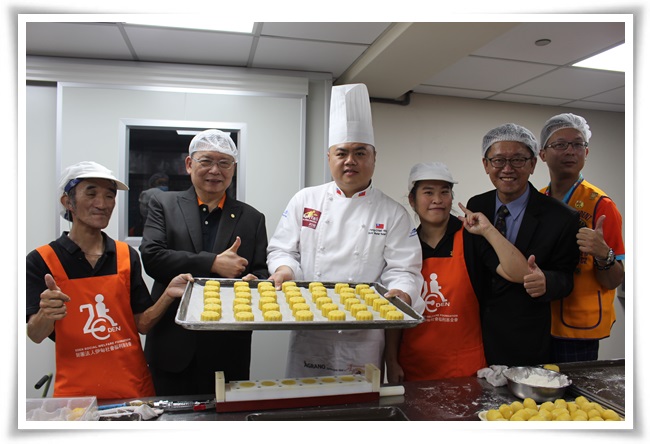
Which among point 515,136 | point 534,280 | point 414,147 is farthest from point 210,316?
point 414,147

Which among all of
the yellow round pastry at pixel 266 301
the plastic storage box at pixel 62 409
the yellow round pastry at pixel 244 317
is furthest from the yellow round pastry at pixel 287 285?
the plastic storage box at pixel 62 409

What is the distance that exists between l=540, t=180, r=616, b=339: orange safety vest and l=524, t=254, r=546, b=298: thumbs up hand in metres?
0.35

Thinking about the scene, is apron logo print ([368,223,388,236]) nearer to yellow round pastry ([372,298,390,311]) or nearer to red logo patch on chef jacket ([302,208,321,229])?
red logo patch on chef jacket ([302,208,321,229])

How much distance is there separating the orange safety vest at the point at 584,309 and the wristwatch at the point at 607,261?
7 cm

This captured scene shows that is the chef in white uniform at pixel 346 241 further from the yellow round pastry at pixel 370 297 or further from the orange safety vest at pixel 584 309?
the orange safety vest at pixel 584 309

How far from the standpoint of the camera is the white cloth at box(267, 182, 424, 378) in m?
1.88

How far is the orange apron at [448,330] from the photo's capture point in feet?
6.03

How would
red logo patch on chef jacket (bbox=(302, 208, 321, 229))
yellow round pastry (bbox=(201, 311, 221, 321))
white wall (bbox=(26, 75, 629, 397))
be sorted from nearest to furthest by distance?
yellow round pastry (bbox=(201, 311, 221, 321)) → red logo patch on chef jacket (bbox=(302, 208, 321, 229)) → white wall (bbox=(26, 75, 629, 397))

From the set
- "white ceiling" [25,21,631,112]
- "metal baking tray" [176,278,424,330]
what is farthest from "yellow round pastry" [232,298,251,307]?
"white ceiling" [25,21,631,112]

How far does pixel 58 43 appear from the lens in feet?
9.18

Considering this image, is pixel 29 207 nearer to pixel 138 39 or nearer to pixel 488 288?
pixel 138 39

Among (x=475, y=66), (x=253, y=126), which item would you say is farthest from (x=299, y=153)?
(x=475, y=66)
